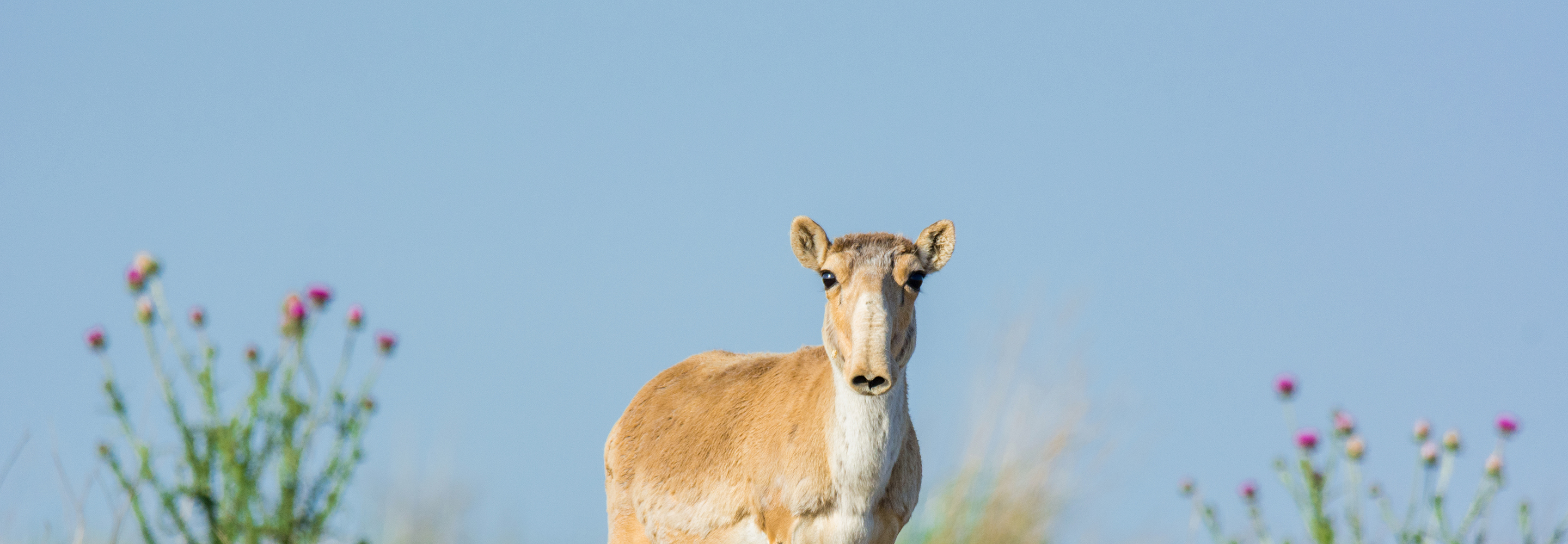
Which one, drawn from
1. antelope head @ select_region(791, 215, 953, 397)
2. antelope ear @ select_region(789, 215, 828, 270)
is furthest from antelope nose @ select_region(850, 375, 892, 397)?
antelope ear @ select_region(789, 215, 828, 270)

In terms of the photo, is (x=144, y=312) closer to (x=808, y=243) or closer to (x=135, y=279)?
(x=135, y=279)

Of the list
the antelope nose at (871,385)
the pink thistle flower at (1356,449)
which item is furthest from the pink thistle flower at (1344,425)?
the antelope nose at (871,385)

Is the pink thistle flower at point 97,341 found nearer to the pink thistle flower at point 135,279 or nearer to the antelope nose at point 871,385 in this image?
the pink thistle flower at point 135,279

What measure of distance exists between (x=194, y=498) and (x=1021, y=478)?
631 cm

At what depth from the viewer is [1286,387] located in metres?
4.97

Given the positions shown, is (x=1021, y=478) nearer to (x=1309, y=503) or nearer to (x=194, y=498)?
(x=1309, y=503)

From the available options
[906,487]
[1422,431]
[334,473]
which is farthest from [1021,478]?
[334,473]

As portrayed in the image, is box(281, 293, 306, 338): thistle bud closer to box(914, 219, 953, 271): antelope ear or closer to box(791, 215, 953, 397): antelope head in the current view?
box(791, 215, 953, 397): antelope head

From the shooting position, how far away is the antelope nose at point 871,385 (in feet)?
19.7

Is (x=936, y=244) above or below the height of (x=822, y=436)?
above

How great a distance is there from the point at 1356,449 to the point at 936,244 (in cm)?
258

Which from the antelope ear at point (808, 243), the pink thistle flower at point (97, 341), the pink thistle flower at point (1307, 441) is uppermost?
the antelope ear at point (808, 243)

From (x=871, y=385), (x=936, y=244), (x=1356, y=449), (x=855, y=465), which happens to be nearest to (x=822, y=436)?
(x=855, y=465)

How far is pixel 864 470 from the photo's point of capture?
6520mm
